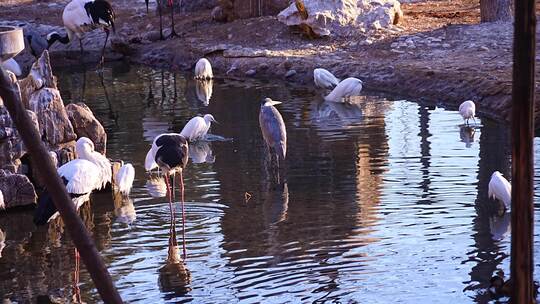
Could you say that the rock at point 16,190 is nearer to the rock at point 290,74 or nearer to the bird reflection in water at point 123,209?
the bird reflection in water at point 123,209

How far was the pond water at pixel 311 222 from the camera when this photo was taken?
6422 millimetres

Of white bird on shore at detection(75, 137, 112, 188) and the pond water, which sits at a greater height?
white bird on shore at detection(75, 137, 112, 188)

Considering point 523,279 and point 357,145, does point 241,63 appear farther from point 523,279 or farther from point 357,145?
point 523,279

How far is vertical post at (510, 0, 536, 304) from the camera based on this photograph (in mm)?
2219

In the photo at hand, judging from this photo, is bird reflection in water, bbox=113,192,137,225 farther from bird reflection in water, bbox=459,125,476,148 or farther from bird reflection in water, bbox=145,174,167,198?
bird reflection in water, bbox=459,125,476,148

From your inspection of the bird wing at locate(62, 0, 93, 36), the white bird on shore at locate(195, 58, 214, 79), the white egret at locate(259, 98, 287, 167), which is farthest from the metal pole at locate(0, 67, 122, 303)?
the bird wing at locate(62, 0, 93, 36)

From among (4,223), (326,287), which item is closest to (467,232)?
(326,287)

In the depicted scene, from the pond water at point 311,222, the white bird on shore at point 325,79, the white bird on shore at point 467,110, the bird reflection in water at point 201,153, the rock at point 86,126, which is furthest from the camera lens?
the white bird on shore at point 325,79

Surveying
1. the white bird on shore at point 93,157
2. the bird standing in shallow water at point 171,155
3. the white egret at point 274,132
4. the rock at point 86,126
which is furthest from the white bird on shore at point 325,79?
the bird standing in shallow water at point 171,155

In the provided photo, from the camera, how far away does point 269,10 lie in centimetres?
1992

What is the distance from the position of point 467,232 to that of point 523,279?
204 inches

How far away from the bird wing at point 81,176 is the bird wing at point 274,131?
205cm

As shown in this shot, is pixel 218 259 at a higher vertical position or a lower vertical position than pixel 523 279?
lower

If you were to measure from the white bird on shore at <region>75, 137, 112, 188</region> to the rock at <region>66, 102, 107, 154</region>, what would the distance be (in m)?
0.83
